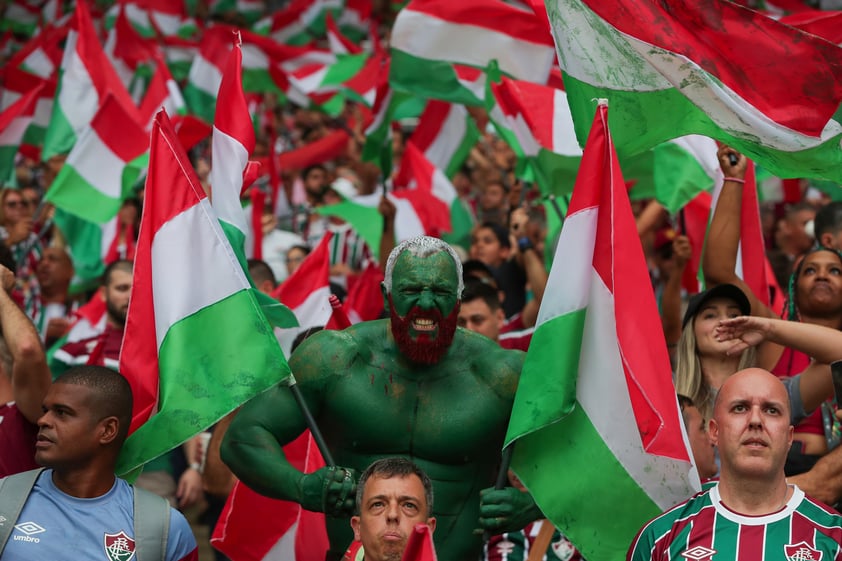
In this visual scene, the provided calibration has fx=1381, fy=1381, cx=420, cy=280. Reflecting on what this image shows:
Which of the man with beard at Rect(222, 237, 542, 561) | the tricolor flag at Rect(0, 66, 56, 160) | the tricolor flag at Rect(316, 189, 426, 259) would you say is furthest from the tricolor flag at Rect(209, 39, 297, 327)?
the tricolor flag at Rect(0, 66, 56, 160)

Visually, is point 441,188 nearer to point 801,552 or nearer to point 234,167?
point 234,167

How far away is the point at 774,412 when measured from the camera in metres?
4.48

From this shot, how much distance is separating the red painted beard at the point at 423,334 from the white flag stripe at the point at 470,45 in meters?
3.77

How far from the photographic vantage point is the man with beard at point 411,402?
4.92 meters

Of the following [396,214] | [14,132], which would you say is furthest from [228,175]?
[14,132]

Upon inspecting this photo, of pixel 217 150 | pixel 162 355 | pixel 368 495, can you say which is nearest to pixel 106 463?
pixel 162 355

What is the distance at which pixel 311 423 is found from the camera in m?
4.93

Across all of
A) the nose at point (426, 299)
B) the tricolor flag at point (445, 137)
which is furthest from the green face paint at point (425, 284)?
the tricolor flag at point (445, 137)

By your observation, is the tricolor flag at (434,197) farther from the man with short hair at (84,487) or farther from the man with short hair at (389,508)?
the man with short hair at (389,508)

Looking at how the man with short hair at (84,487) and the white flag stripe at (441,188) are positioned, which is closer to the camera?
the man with short hair at (84,487)

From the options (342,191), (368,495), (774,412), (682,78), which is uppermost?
(342,191)

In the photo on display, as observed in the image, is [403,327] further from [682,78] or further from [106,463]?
[682,78]

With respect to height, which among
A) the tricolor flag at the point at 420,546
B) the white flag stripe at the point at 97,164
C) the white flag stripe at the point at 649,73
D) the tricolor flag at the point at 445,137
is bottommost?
the tricolor flag at the point at 420,546

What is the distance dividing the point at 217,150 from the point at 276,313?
→ 75cm
